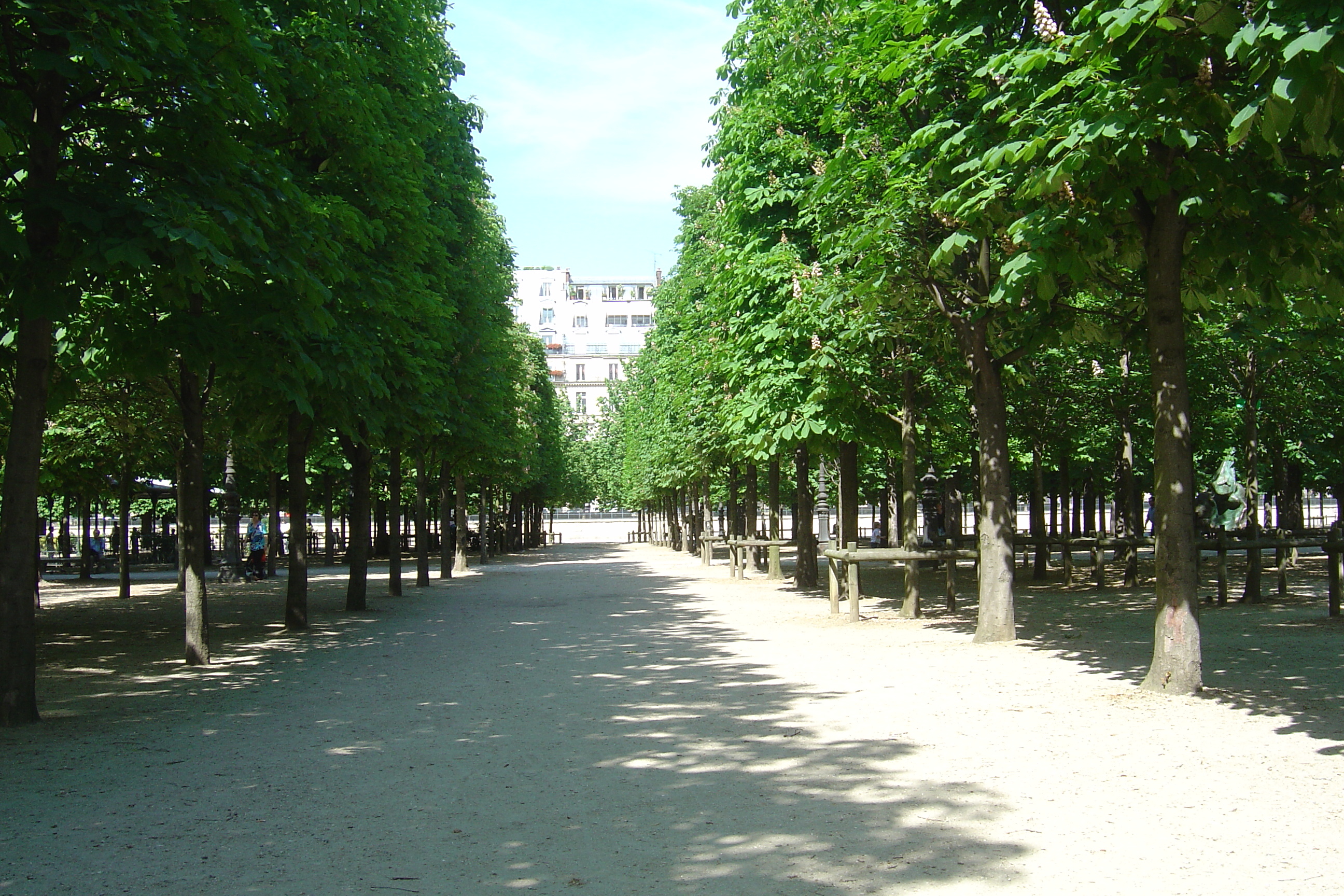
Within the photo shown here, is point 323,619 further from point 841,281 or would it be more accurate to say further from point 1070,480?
point 1070,480

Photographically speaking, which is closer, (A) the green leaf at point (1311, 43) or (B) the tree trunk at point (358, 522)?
(A) the green leaf at point (1311, 43)

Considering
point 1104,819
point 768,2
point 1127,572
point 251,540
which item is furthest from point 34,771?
point 251,540

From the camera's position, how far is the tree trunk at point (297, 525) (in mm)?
16156

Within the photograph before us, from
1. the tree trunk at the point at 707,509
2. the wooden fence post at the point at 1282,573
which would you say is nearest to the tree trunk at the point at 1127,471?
the wooden fence post at the point at 1282,573

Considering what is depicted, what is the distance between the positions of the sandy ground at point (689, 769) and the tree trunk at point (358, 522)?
19.4ft

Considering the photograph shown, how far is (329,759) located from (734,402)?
538 inches

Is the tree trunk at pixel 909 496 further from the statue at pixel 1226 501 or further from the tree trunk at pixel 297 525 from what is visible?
the tree trunk at pixel 297 525

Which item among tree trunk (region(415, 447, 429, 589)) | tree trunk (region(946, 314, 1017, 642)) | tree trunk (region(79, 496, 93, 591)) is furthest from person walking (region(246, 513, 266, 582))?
tree trunk (region(946, 314, 1017, 642))

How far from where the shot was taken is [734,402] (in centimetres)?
2038

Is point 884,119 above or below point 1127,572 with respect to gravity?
above

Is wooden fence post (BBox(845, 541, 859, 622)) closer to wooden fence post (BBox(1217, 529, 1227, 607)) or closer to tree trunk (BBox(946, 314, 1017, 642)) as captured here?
tree trunk (BBox(946, 314, 1017, 642))

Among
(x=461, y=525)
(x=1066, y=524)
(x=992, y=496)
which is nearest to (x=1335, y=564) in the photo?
(x=992, y=496)

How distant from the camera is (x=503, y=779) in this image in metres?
6.86

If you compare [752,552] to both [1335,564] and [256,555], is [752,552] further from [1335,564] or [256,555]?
[1335,564]
